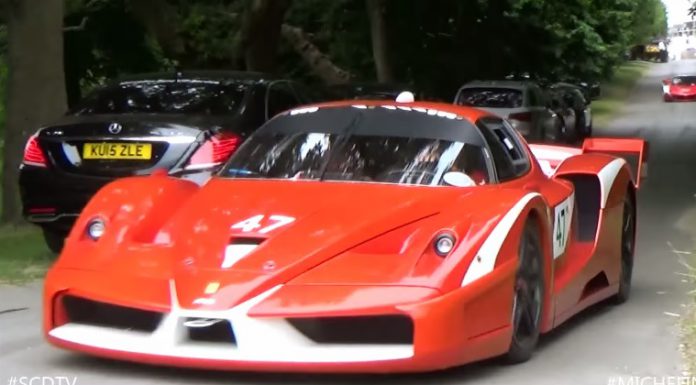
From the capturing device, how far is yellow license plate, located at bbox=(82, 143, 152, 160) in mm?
9508

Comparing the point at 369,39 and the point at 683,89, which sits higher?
the point at 369,39

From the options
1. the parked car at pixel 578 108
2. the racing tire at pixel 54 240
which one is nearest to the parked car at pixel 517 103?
the parked car at pixel 578 108

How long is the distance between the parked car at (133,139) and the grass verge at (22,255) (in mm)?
300

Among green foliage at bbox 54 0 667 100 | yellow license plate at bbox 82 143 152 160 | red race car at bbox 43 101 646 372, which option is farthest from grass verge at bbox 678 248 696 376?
green foliage at bbox 54 0 667 100

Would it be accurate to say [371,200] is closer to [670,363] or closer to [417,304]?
[417,304]

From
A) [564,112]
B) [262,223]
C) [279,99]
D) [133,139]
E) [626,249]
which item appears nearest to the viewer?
[262,223]

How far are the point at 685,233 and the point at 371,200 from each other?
756 centimetres

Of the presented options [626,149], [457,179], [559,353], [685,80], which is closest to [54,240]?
[626,149]

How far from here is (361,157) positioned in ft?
22.7

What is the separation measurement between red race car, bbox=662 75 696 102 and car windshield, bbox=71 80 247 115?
52.3 metres

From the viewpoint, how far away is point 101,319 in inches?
238

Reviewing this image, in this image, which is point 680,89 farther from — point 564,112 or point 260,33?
point 260,33

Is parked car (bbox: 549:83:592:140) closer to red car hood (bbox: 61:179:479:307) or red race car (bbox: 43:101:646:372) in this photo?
red race car (bbox: 43:101:646:372)

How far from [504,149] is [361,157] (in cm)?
91
